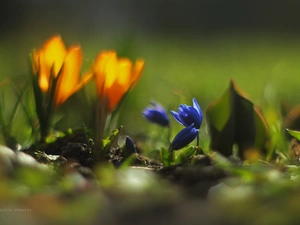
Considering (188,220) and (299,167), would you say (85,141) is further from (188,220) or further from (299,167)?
(188,220)

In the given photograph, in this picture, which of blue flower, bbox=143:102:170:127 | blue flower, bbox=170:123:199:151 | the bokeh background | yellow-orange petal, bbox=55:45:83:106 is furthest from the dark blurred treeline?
blue flower, bbox=170:123:199:151

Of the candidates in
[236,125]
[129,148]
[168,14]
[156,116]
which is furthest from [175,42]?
[129,148]

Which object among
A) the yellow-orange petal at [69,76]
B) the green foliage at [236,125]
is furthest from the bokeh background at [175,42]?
the green foliage at [236,125]

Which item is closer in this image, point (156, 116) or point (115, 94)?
point (115, 94)

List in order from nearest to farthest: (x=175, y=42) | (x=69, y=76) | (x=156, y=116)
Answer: (x=69, y=76) < (x=156, y=116) < (x=175, y=42)

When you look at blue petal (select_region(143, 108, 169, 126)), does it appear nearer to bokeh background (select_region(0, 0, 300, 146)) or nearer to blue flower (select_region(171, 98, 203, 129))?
bokeh background (select_region(0, 0, 300, 146))

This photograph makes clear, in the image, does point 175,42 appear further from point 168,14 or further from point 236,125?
point 236,125
